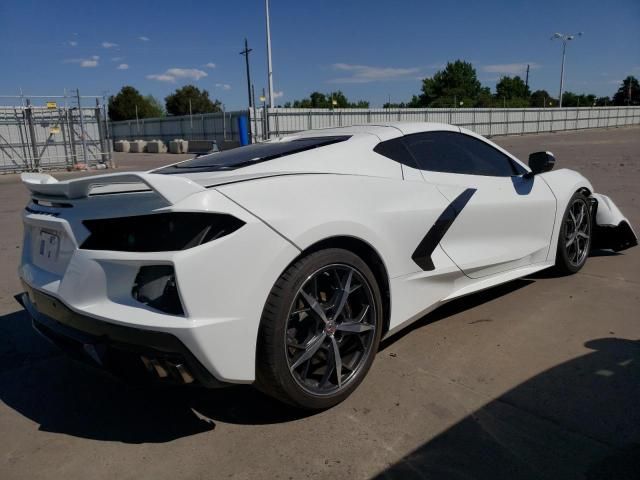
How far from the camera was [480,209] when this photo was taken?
11.4ft

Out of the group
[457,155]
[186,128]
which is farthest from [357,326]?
[186,128]

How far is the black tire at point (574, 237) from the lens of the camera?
4.47 m

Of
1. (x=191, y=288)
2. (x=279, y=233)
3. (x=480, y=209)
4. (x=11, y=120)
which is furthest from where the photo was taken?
(x=11, y=120)

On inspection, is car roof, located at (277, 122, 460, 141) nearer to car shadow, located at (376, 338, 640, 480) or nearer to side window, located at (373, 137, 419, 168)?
side window, located at (373, 137, 419, 168)

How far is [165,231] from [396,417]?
4.64 ft

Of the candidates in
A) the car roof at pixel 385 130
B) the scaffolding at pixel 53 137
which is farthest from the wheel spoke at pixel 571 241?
the scaffolding at pixel 53 137

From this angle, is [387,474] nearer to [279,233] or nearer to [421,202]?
[279,233]

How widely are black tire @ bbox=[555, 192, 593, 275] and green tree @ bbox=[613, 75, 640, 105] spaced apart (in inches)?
3612

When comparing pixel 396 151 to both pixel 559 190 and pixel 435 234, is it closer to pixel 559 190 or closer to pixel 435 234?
pixel 435 234

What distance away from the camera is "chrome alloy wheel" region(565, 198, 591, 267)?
15.1 feet

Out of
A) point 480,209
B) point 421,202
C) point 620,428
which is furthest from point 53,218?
point 620,428

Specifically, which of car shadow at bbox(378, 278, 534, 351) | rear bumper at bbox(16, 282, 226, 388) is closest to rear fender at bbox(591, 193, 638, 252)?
car shadow at bbox(378, 278, 534, 351)

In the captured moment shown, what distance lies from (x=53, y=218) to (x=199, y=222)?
822 mm

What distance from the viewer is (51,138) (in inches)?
805
